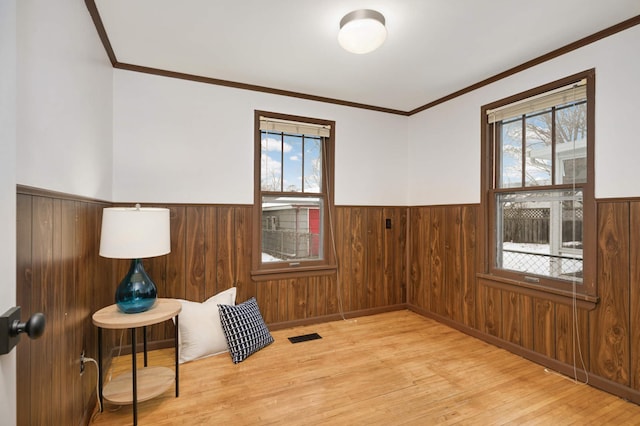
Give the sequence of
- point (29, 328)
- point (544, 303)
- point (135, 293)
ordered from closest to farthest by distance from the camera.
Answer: point (29, 328)
point (135, 293)
point (544, 303)

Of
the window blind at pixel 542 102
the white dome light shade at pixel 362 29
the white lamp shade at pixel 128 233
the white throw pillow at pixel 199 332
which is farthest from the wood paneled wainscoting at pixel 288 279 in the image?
the white dome light shade at pixel 362 29

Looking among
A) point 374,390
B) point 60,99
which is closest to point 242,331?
point 374,390

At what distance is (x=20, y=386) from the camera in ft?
3.56

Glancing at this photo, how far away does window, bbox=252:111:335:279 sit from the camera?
11.2 feet

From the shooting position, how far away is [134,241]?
192 cm

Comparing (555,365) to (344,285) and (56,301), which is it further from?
(56,301)

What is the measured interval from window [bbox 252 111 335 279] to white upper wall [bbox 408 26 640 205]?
4.04 feet

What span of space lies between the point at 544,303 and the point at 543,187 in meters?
0.99

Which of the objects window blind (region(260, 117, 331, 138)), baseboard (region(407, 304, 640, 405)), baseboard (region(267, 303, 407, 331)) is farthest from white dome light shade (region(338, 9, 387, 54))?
baseboard (region(407, 304, 640, 405))

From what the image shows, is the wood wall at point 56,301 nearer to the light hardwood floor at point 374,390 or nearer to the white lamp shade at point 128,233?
the white lamp shade at point 128,233

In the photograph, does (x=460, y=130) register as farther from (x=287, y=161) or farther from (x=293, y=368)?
(x=293, y=368)

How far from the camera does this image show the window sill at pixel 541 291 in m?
2.39

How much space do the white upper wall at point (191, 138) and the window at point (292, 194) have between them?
12 centimetres

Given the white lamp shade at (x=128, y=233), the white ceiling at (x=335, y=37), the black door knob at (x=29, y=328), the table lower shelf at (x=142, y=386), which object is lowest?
the table lower shelf at (x=142, y=386)
